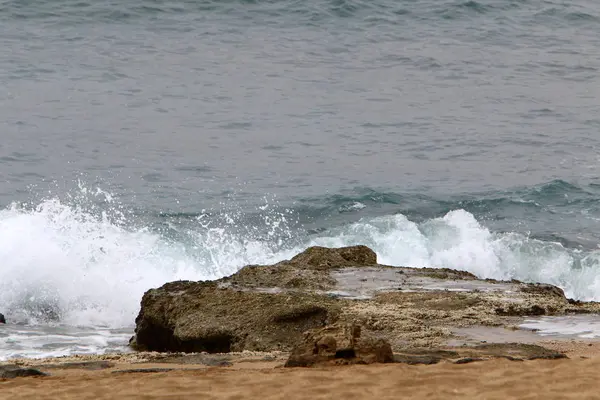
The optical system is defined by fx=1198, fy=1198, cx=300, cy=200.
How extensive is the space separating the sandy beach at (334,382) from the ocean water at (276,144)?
2.58 meters

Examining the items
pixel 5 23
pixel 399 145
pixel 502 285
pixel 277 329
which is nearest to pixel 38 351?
pixel 277 329

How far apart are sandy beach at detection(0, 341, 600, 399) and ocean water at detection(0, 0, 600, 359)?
8.48 ft

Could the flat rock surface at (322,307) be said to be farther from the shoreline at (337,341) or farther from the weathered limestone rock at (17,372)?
the weathered limestone rock at (17,372)

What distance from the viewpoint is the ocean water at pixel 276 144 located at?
14.1m

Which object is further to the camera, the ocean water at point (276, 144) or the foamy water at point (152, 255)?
the ocean water at point (276, 144)

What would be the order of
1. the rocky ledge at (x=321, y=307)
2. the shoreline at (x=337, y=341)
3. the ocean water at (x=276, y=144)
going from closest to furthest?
the shoreline at (x=337, y=341), the rocky ledge at (x=321, y=307), the ocean water at (x=276, y=144)

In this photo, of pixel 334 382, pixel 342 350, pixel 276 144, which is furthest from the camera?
pixel 276 144

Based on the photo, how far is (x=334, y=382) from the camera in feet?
22.8

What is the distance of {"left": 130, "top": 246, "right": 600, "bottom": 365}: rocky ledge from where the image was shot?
894 cm

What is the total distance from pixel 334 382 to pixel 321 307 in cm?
221

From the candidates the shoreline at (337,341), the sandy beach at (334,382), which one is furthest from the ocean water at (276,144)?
the sandy beach at (334,382)

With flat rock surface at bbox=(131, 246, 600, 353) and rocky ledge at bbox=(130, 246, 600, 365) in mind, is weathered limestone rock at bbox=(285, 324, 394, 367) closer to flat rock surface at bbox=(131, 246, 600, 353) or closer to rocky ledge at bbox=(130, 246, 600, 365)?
rocky ledge at bbox=(130, 246, 600, 365)

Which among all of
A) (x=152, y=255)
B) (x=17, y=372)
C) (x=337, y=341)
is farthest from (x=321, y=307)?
(x=152, y=255)

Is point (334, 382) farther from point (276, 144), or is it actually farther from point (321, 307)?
point (276, 144)
